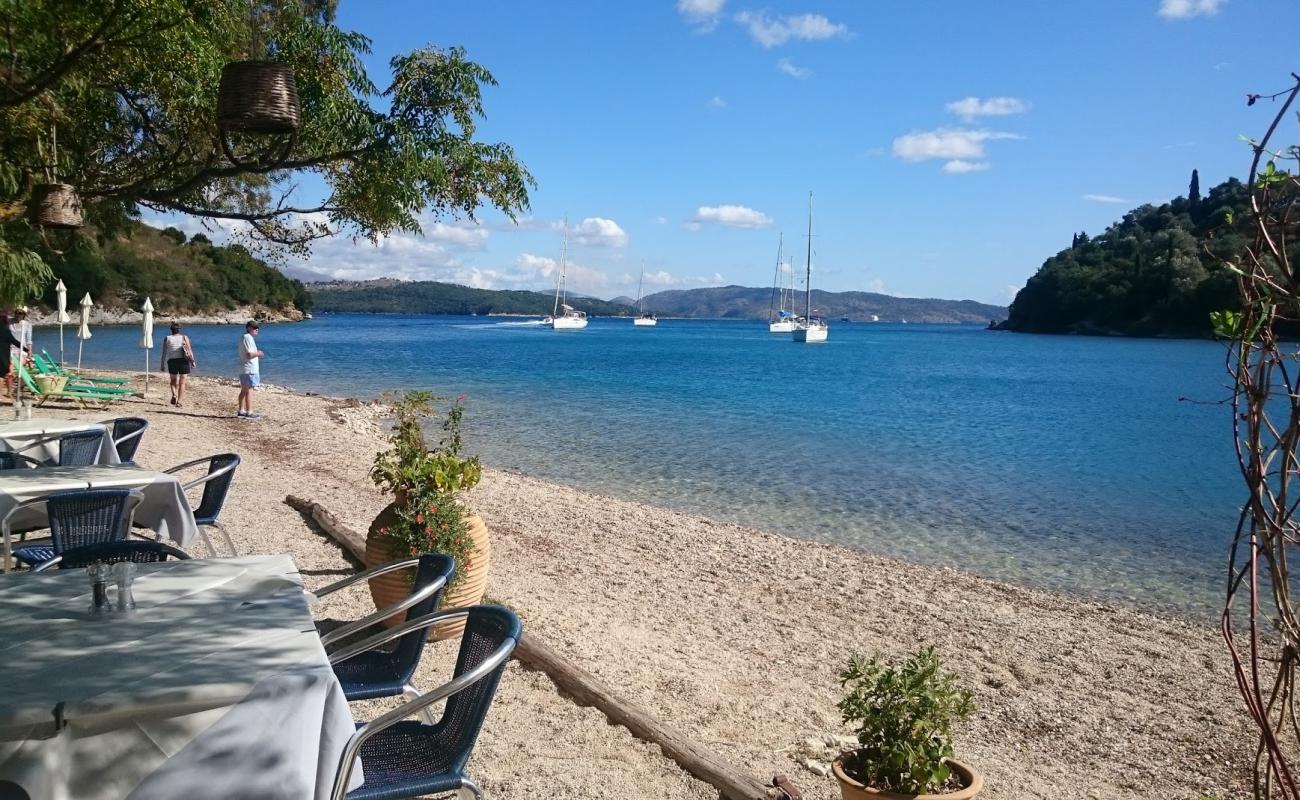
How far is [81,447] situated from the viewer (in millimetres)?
6895

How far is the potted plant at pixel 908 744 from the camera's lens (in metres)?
3.18

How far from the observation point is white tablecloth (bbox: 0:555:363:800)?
223 cm

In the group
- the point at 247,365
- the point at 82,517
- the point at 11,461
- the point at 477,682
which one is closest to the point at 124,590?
the point at 477,682

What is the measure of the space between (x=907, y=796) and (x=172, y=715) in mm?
2319

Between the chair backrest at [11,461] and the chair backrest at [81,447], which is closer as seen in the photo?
the chair backrest at [11,461]

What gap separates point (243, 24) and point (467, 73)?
2.29 m

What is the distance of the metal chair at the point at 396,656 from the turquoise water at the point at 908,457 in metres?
2.75

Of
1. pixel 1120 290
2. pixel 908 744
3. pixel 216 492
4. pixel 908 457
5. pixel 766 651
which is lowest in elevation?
pixel 908 457

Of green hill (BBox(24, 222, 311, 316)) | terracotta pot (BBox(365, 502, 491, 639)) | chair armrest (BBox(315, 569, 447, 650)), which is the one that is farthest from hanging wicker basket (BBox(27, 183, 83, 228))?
green hill (BBox(24, 222, 311, 316))

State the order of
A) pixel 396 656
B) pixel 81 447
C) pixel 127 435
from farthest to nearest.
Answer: pixel 127 435 < pixel 81 447 < pixel 396 656

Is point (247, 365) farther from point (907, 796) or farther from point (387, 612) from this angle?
Answer: point (907, 796)

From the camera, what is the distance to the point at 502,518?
10.2 meters

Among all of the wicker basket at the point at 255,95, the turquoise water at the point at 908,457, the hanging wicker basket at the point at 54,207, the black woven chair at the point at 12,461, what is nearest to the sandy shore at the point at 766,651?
the black woven chair at the point at 12,461

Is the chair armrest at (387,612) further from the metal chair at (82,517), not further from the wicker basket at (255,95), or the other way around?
the wicker basket at (255,95)
